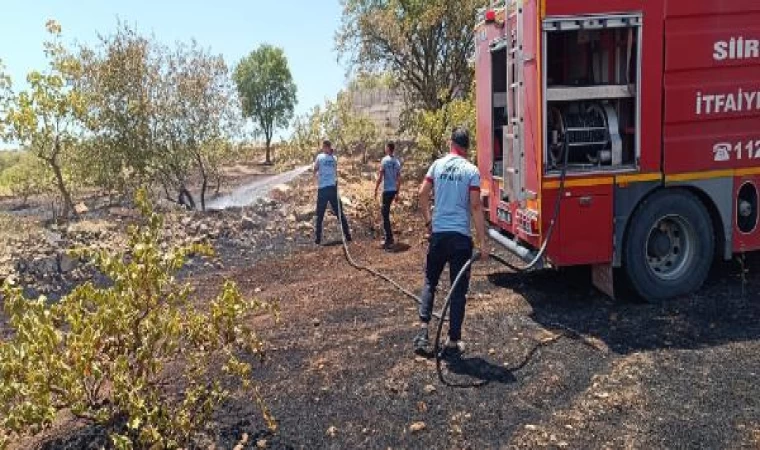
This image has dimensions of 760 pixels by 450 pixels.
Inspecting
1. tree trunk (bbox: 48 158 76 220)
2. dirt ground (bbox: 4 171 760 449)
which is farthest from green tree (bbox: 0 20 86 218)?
dirt ground (bbox: 4 171 760 449)

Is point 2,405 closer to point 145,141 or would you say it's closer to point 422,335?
point 422,335

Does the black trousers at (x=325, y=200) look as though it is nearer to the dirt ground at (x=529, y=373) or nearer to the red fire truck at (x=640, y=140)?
the dirt ground at (x=529, y=373)

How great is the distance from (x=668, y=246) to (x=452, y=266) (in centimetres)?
247

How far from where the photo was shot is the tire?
6.24 metres

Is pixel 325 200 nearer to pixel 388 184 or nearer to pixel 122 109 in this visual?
pixel 388 184

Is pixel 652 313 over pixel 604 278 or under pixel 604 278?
under

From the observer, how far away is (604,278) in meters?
6.55

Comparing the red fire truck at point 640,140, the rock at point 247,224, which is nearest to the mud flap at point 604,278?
the red fire truck at point 640,140

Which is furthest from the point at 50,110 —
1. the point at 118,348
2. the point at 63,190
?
the point at 118,348

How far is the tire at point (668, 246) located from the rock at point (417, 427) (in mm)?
3024

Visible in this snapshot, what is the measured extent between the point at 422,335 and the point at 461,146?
62.1 inches

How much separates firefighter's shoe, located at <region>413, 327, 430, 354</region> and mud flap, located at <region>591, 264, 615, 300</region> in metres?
2.06

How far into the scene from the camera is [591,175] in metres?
6.05

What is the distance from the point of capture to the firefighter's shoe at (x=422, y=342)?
213 inches
